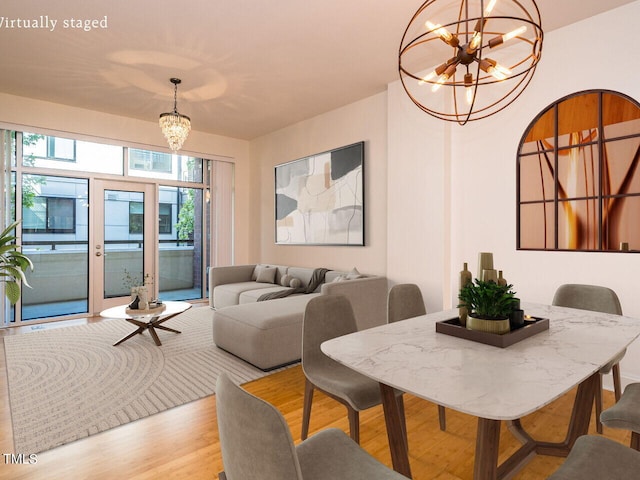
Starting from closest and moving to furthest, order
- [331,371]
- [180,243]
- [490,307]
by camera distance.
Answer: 1. [490,307]
2. [331,371]
3. [180,243]

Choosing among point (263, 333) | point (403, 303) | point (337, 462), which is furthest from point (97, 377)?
point (337, 462)

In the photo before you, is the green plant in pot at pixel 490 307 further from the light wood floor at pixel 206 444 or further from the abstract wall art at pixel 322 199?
the abstract wall art at pixel 322 199

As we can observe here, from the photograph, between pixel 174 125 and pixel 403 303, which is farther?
pixel 174 125

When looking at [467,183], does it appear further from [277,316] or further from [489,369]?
[489,369]

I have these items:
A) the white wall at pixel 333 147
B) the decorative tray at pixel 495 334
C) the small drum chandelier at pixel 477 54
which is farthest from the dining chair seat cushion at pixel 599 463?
the white wall at pixel 333 147

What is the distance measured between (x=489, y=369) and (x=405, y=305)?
1155 mm

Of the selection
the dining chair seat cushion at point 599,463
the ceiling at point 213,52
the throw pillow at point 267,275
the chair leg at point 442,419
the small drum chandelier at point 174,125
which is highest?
the ceiling at point 213,52

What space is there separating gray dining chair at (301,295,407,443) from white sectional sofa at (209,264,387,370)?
4.07ft

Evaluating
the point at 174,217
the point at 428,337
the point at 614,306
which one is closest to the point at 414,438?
the point at 428,337

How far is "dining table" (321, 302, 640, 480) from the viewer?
1022 mm

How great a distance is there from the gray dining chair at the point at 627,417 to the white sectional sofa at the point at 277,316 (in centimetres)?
235

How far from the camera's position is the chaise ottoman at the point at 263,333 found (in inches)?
125

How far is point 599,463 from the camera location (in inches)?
44.1

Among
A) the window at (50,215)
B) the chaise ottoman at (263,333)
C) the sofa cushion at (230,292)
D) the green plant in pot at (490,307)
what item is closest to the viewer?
the green plant in pot at (490,307)
